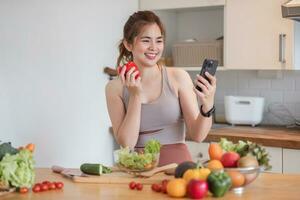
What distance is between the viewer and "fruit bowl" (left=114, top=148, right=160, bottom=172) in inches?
93.1

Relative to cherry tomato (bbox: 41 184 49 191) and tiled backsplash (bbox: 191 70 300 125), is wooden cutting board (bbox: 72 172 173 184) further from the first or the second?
tiled backsplash (bbox: 191 70 300 125)

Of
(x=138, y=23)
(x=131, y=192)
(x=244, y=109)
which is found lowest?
(x=131, y=192)

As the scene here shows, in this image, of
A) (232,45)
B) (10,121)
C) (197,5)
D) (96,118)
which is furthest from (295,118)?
(10,121)

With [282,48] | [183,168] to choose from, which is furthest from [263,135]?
[183,168]

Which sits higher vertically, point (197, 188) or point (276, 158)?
point (197, 188)

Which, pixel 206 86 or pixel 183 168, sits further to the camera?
pixel 206 86

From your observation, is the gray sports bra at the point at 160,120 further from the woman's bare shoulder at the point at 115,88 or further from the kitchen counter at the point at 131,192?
the kitchen counter at the point at 131,192

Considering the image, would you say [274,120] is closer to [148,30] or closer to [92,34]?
[92,34]

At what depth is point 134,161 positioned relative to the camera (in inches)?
93.2

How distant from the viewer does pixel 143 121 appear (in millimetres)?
2820

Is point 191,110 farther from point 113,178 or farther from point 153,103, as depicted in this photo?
point 113,178

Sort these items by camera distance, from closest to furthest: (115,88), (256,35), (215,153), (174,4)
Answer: (215,153)
(115,88)
(256,35)
(174,4)

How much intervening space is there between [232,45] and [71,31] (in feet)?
4.00

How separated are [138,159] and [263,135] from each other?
1.70m
